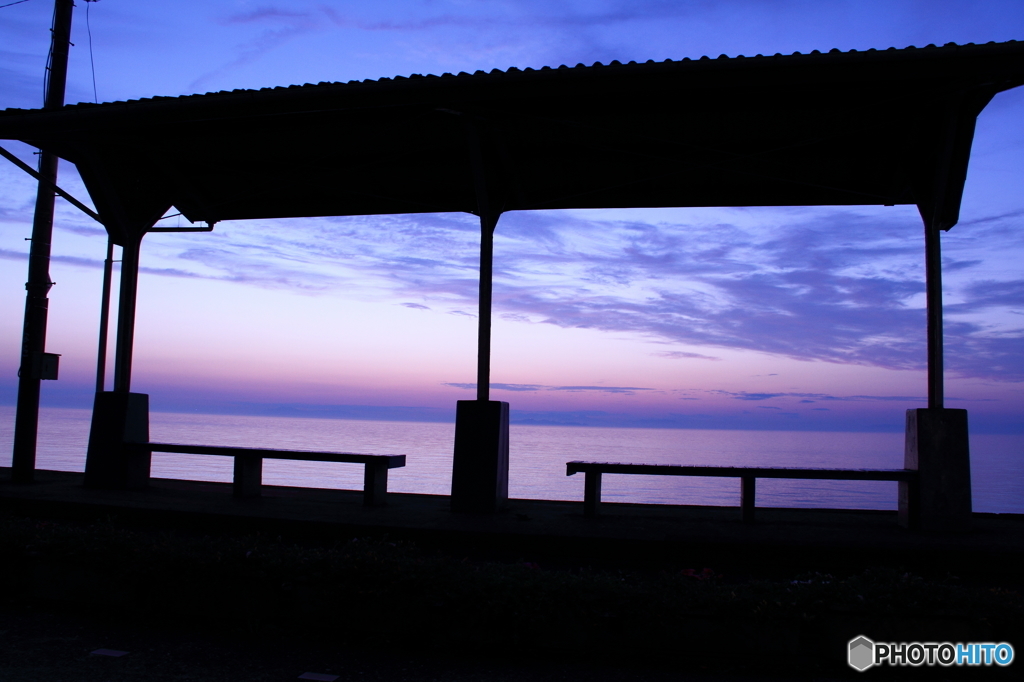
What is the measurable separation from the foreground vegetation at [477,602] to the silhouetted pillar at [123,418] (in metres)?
4.56

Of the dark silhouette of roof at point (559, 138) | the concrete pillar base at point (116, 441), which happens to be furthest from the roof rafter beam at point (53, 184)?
the concrete pillar base at point (116, 441)

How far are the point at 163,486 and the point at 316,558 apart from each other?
6.31 meters

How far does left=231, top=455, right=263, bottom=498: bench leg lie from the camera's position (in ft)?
27.7

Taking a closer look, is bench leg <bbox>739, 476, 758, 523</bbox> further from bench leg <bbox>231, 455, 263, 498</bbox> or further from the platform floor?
bench leg <bbox>231, 455, 263, 498</bbox>

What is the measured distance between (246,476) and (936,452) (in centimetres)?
760

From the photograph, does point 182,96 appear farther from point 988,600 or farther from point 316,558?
point 988,600

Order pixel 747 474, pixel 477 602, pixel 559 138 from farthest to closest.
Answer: pixel 559 138 → pixel 747 474 → pixel 477 602

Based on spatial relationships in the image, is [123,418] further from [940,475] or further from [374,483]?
[940,475]

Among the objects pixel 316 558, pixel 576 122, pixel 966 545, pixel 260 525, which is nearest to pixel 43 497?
pixel 260 525

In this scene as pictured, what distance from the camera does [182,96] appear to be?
7.27 meters

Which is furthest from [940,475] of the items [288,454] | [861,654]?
[288,454]

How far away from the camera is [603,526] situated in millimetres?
7008

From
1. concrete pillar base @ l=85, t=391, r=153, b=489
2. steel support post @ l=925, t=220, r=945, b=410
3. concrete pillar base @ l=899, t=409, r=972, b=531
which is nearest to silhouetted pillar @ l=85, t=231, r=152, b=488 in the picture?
concrete pillar base @ l=85, t=391, r=153, b=489

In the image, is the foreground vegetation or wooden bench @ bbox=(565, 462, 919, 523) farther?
wooden bench @ bbox=(565, 462, 919, 523)
